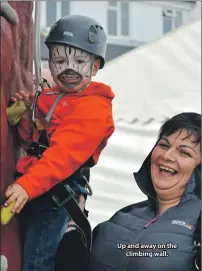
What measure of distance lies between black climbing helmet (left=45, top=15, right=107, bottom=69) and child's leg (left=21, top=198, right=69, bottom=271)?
35 centimetres

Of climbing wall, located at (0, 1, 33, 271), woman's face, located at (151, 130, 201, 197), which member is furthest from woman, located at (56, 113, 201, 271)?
climbing wall, located at (0, 1, 33, 271)

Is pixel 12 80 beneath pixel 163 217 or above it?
above

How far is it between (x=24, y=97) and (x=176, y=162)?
0.43 meters

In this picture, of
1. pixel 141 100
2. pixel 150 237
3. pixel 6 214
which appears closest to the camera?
pixel 6 214

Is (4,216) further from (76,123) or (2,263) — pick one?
(76,123)

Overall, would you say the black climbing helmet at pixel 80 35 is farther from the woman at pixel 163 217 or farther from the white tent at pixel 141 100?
the white tent at pixel 141 100

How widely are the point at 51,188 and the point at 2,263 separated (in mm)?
269

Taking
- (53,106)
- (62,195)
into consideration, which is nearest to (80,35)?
(53,106)

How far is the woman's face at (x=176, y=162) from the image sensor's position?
155 cm

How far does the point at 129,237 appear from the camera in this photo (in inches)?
59.6

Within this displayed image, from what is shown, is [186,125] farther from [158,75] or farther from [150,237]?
[158,75]

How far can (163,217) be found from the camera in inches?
60.9

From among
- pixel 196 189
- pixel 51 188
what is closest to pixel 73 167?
pixel 51 188

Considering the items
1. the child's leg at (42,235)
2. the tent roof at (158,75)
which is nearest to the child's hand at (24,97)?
the child's leg at (42,235)
